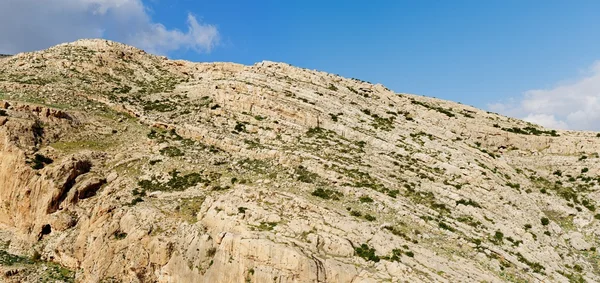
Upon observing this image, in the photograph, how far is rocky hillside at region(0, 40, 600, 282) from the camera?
28875 millimetres

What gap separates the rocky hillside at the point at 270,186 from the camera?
2888 centimetres

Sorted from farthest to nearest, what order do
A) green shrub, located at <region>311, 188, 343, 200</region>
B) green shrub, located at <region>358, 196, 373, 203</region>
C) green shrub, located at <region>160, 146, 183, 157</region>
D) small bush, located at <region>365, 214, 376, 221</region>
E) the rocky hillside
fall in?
1. green shrub, located at <region>160, 146, 183, 157</region>
2. green shrub, located at <region>358, 196, 373, 203</region>
3. green shrub, located at <region>311, 188, 343, 200</region>
4. small bush, located at <region>365, 214, 376, 221</region>
5. the rocky hillside

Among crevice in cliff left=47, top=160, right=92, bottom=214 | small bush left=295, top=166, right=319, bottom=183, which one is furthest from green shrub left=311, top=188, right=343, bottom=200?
crevice in cliff left=47, top=160, right=92, bottom=214

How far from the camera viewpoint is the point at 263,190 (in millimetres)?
33281

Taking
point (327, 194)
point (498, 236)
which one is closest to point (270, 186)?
point (327, 194)

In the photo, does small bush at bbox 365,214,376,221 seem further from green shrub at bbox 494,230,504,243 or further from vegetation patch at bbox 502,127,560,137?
vegetation patch at bbox 502,127,560,137

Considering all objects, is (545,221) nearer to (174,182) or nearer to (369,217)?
(369,217)

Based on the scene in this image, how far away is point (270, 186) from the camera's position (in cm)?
3488

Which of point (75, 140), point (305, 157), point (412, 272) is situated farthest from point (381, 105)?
point (75, 140)

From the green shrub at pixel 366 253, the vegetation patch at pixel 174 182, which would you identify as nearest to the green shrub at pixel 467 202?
the green shrub at pixel 366 253

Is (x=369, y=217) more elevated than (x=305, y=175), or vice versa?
(x=305, y=175)

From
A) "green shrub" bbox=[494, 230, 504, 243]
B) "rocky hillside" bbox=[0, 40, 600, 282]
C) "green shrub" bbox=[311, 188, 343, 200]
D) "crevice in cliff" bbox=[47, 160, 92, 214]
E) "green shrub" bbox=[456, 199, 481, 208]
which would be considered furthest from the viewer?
"green shrub" bbox=[456, 199, 481, 208]

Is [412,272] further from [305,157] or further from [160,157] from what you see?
[160,157]

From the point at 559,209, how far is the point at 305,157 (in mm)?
29106
